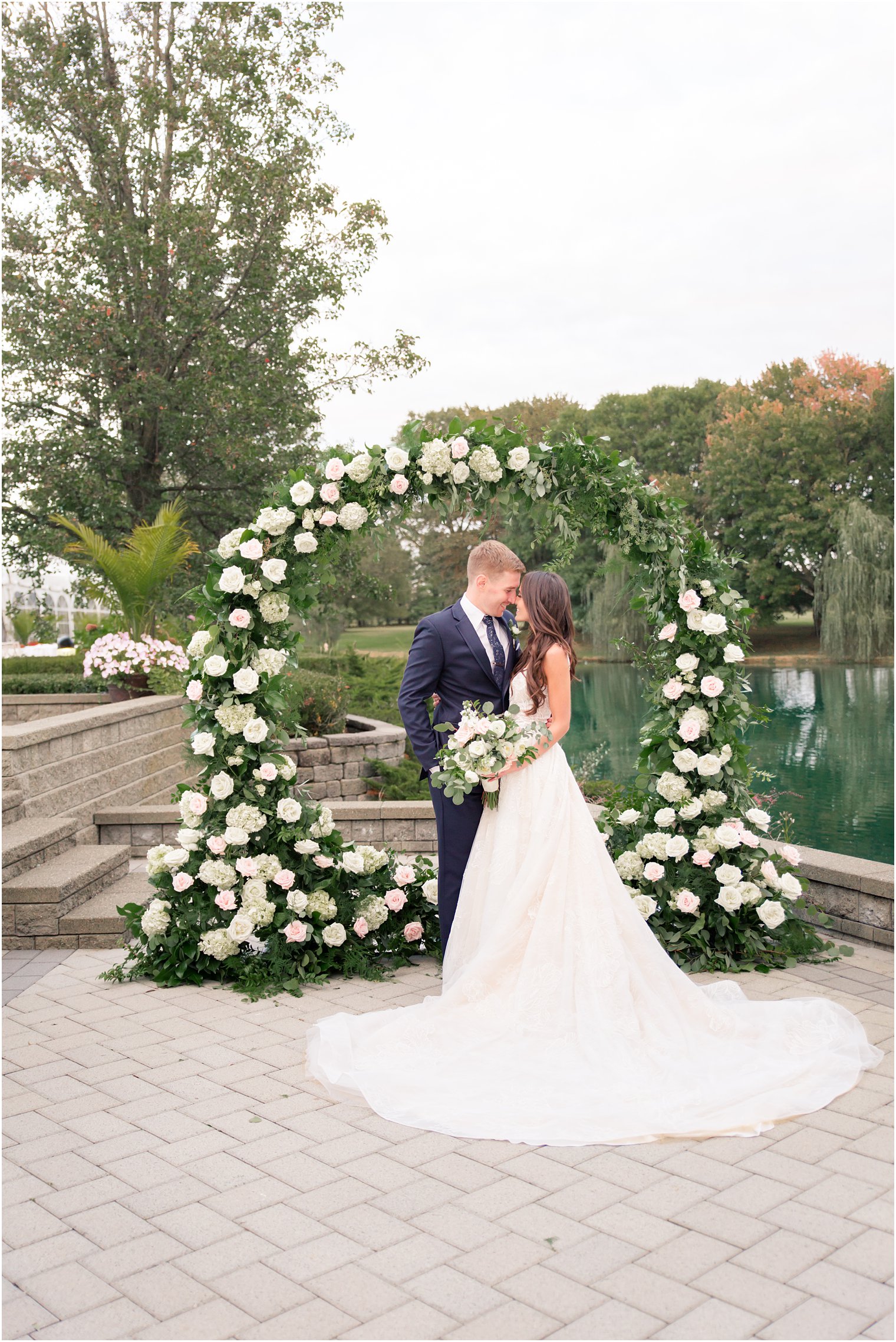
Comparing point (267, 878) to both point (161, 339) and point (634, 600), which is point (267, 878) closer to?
point (634, 600)

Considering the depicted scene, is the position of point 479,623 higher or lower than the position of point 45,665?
higher

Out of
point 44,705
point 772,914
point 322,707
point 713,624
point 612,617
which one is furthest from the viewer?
point 612,617

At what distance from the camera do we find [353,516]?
557 centimetres

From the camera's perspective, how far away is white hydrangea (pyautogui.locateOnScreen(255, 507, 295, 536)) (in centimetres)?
556

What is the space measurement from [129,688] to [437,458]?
6.42 m

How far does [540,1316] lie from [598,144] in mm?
10636

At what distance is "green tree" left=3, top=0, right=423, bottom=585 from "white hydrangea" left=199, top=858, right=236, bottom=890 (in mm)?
11592

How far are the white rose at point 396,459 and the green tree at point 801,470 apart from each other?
113 ft

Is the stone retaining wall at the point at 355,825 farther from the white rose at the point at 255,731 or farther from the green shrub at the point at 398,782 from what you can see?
the green shrub at the point at 398,782

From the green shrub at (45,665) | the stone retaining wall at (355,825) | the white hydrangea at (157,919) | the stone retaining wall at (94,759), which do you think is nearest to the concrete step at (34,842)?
the stone retaining wall at (94,759)

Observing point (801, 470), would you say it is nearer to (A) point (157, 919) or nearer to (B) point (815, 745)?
(B) point (815, 745)

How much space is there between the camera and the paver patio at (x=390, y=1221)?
2.63 meters

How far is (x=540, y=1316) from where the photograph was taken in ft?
8.55

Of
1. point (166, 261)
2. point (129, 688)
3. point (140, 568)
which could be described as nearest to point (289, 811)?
point (129, 688)
